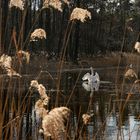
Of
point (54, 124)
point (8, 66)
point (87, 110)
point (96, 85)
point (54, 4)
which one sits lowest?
point (96, 85)

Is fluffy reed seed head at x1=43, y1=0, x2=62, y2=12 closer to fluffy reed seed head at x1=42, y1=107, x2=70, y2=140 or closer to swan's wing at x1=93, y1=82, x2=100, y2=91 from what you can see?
fluffy reed seed head at x1=42, y1=107, x2=70, y2=140

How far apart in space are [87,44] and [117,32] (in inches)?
188

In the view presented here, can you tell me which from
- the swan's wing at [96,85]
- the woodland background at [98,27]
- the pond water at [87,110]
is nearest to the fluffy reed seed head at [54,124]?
the pond water at [87,110]

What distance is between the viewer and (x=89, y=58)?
34562mm

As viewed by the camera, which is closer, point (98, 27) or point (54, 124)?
point (54, 124)

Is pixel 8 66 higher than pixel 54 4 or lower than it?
lower

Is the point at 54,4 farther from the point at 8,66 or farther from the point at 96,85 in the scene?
the point at 96,85

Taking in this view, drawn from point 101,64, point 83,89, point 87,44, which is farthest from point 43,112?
point 87,44

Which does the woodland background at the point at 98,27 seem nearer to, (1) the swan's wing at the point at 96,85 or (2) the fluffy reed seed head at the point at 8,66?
(1) the swan's wing at the point at 96,85

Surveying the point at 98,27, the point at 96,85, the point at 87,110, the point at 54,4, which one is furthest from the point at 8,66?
the point at 98,27

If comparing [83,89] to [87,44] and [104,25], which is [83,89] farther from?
[104,25]

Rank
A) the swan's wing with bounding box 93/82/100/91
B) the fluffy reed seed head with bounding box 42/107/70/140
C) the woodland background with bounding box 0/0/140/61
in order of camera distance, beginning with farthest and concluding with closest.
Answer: the woodland background with bounding box 0/0/140/61 → the swan's wing with bounding box 93/82/100/91 → the fluffy reed seed head with bounding box 42/107/70/140

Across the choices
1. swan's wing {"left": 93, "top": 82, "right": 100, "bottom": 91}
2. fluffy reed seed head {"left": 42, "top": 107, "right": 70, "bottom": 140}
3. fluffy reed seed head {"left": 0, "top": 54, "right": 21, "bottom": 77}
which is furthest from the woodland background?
fluffy reed seed head {"left": 42, "top": 107, "right": 70, "bottom": 140}

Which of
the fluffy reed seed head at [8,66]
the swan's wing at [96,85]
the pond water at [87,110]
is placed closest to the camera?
the fluffy reed seed head at [8,66]
